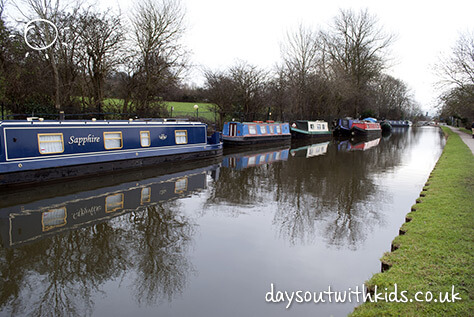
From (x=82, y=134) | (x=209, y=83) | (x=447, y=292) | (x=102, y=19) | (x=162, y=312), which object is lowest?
(x=162, y=312)

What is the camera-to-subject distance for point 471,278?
328cm

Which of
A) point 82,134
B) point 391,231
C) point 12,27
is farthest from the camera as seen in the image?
point 12,27

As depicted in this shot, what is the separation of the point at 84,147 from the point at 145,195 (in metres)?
3.14

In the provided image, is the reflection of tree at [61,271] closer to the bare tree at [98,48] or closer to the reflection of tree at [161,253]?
the reflection of tree at [161,253]

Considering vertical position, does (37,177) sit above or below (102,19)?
below

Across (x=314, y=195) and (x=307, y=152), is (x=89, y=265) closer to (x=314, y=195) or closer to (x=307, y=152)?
(x=314, y=195)

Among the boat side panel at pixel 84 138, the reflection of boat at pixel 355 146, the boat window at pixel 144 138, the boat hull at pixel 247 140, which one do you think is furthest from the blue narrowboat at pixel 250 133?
the boat window at pixel 144 138

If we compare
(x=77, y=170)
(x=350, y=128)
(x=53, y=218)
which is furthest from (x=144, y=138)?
(x=350, y=128)

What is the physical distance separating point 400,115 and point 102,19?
66.5 meters

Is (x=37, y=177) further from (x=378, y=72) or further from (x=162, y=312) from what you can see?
(x=378, y=72)

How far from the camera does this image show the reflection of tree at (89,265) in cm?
363

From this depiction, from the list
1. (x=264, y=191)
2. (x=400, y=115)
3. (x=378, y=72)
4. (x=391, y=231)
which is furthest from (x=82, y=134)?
(x=400, y=115)

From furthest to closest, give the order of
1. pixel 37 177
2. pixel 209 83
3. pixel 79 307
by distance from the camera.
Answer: pixel 209 83 < pixel 37 177 < pixel 79 307

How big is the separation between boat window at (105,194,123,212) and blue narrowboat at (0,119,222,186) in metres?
2.34
